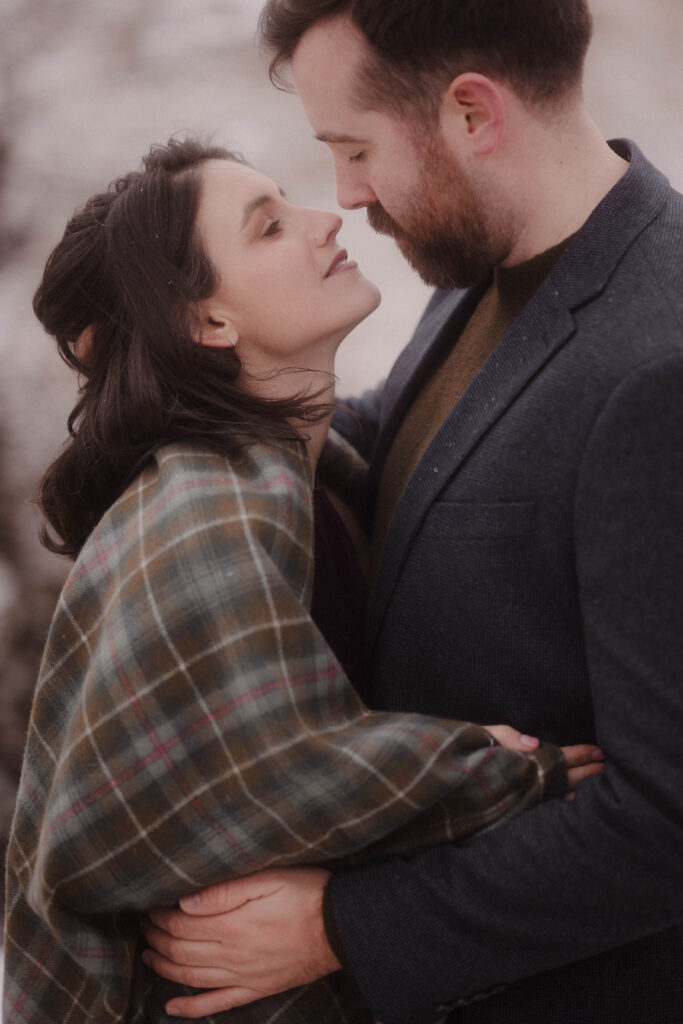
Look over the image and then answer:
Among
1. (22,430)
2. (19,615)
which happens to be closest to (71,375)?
(22,430)

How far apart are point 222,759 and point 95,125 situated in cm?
131

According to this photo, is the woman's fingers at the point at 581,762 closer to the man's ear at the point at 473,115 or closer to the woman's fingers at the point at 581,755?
the woman's fingers at the point at 581,755

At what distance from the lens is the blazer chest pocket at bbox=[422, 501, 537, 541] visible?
997 mm

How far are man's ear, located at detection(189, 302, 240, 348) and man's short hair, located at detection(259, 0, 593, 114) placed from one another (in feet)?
1.02

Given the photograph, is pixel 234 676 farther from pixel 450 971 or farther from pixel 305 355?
pixel 305 355

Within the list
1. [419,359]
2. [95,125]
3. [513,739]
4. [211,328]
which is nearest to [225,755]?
[513,739]

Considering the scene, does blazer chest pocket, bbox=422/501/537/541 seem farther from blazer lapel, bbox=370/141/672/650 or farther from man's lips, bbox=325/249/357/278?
man's lips, bbox=325/249/357/278

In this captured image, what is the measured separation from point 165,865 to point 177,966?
0.47ft

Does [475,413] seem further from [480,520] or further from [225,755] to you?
[225,755]

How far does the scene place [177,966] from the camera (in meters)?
1.05

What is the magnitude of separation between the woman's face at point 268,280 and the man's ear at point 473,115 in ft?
0.72

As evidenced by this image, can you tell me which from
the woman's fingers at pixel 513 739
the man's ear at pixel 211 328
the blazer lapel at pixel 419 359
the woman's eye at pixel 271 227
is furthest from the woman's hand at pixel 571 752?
the woman's eye at pixel 271 227

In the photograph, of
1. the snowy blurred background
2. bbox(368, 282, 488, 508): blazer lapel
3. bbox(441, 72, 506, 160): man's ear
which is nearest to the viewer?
bbox(441, 72, 506, 160): man's ear

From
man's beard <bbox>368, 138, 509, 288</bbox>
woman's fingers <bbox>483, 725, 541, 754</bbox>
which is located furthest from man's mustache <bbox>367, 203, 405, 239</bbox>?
woman's fingers <bbox>483, 725, 541, 754</bbox>
